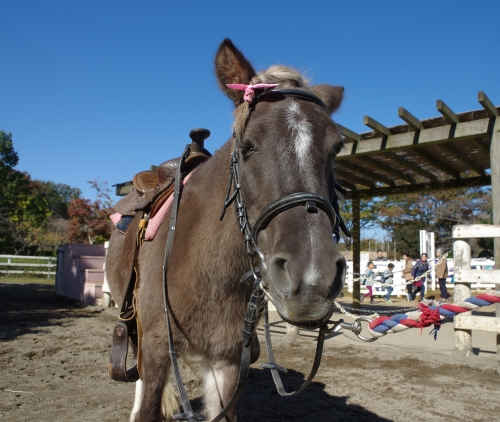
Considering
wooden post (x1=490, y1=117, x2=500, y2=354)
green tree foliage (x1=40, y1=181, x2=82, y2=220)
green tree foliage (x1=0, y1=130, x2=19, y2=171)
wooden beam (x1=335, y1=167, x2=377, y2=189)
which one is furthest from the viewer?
green tree foliage (x1=40, y1=181, x2=82, y2=220)

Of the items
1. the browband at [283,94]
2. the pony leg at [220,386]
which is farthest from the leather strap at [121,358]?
the browband at [283,94]

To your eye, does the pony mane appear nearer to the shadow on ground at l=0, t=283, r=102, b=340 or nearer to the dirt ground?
the dirt ground

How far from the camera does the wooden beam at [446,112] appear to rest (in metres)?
6.25

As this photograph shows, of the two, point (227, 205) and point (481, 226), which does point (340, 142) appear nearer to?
point (227, 205)

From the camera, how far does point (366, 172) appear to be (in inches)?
376

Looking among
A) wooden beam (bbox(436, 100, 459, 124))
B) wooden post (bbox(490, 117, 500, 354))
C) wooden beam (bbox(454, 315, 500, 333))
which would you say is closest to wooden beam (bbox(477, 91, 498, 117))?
wooden post (bbox(490, 117, 500, 354))

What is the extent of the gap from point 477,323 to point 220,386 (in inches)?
192

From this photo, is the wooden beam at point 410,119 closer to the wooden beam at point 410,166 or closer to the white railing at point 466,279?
the wooden beam at point 410,166

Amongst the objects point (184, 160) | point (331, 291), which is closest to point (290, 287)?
point (331, 291)

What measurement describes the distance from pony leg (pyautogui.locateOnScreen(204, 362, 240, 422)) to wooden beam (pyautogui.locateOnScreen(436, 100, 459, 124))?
17.5 feet

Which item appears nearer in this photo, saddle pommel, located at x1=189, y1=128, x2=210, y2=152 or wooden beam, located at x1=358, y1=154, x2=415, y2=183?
saddle pommel, located at x1=189, y1=128, x2=210, y2=152

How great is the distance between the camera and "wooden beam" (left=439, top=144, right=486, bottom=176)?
7.78m

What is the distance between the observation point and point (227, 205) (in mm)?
1935

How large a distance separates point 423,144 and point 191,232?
19.8 ft
